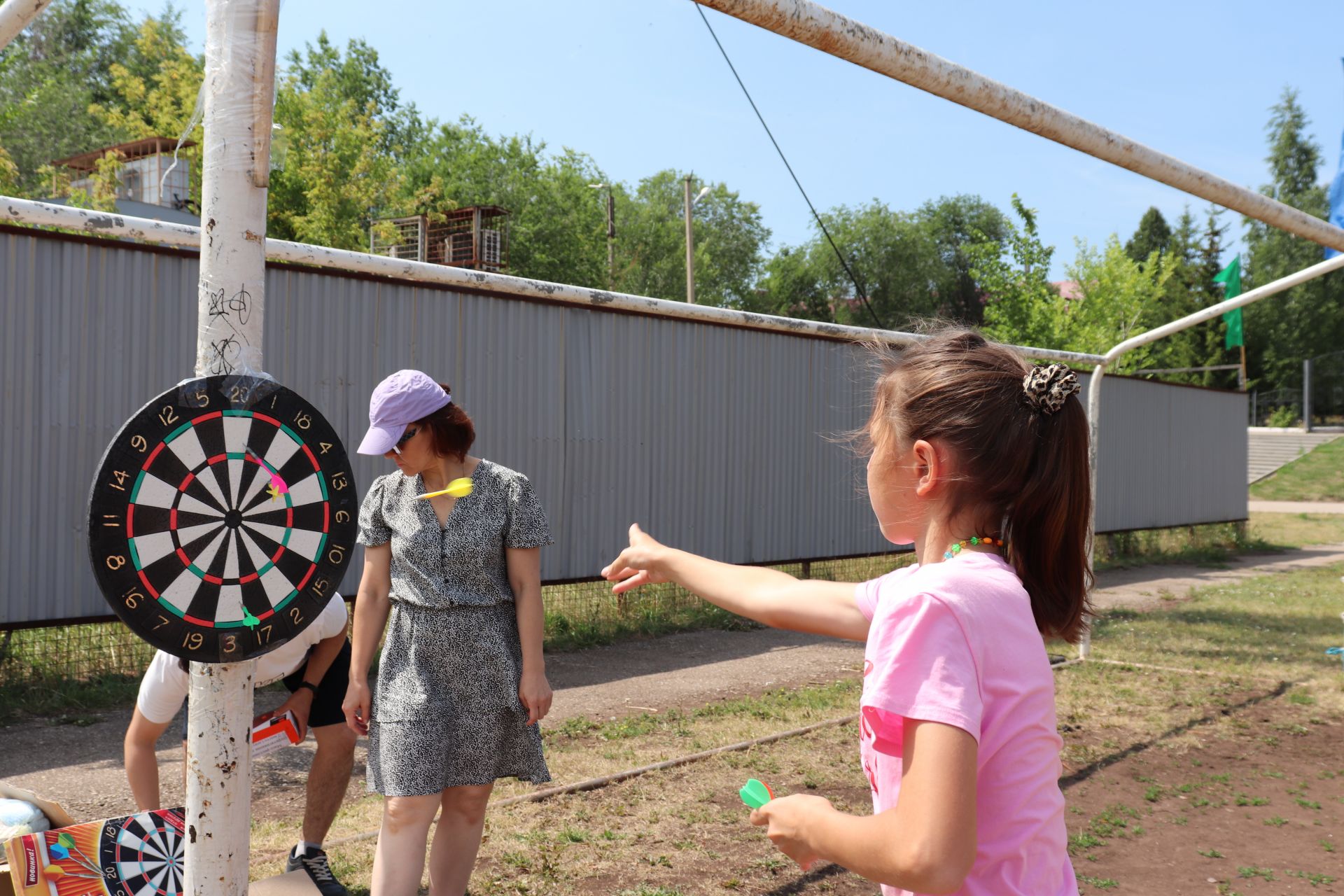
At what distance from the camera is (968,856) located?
1.33m

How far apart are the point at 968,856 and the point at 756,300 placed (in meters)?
74.5

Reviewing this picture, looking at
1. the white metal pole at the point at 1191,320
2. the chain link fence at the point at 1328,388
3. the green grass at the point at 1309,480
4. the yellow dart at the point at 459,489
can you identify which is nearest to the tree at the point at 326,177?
the white metal pole at the point at 1191,320

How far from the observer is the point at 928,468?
1.58 meters

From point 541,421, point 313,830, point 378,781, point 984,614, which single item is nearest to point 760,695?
point 541,421

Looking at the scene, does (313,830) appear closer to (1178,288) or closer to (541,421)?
(541,421)

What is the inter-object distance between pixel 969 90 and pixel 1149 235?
8476 centimetres

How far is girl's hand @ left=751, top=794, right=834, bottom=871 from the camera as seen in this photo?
4.74ft

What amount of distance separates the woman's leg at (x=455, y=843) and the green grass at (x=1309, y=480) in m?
42.1

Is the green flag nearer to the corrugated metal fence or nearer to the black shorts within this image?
the corrugated metal fence

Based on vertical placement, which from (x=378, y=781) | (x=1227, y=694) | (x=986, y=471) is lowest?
(x=1227, y=694)

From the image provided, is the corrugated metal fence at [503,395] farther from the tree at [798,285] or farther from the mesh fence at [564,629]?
the tree at [798,285]

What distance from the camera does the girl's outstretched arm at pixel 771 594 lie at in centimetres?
203

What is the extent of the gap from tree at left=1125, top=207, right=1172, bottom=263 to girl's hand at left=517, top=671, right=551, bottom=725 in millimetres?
84114

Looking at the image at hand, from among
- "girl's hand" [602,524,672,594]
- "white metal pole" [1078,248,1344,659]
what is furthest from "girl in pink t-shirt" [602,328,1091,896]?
"white metal pole" [1078,248,1344,659]
